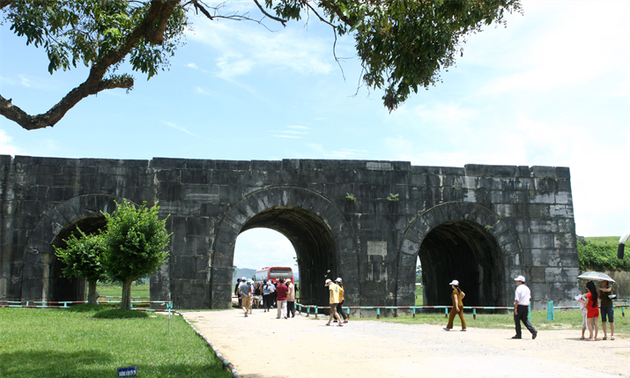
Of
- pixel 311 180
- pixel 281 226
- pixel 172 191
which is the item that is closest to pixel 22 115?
pixel 172 191

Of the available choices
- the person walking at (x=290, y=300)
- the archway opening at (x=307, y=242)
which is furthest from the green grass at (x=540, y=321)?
the archway opening at (x=307, y=242)

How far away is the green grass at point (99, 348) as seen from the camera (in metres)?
7.49

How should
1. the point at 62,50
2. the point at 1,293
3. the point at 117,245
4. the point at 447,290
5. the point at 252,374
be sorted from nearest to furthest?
the point at 252,374
the point at 62,50
the point at 117,245
the point at 1,293
the point at 447,290

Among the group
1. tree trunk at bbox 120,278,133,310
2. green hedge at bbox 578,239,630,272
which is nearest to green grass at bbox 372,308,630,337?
green hedge at bbox 578,239,630,272

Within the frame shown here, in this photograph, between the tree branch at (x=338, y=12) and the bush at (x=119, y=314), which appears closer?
the tree branch at (x=338, y=12)

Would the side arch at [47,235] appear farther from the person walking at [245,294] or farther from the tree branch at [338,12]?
the tree branch at [338,12]

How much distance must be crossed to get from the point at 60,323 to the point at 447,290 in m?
16.4

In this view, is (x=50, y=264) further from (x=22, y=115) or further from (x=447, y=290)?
(x=447, y=290)

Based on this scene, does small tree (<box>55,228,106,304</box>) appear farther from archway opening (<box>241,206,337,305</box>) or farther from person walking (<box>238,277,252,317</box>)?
archway opening (<box>241,206,337,305</box>)

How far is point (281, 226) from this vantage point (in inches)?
996

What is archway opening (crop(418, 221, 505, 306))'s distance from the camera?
2011cm

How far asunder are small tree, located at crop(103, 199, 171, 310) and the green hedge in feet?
58.9

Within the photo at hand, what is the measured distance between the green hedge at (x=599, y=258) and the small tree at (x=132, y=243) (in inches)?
707

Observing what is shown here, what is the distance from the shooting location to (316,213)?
18.8 metres
